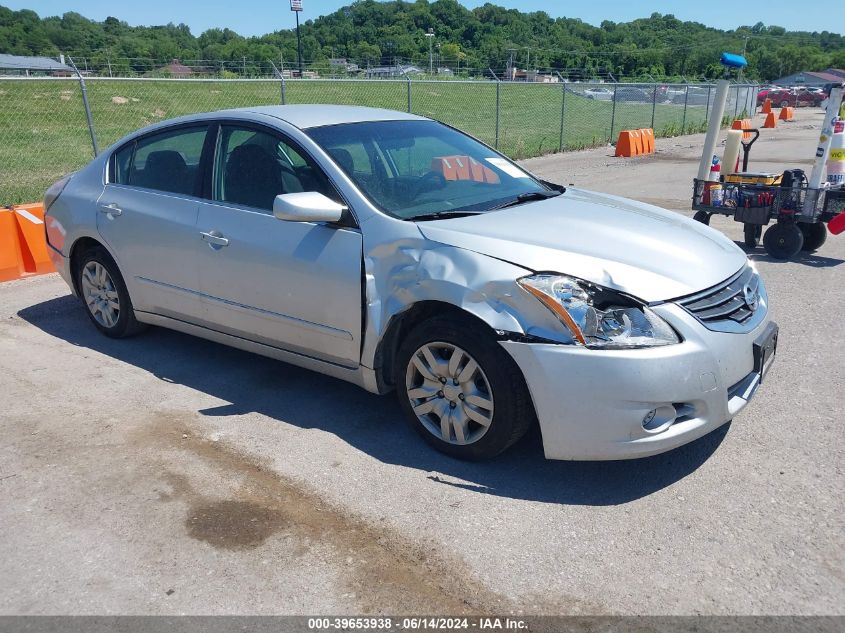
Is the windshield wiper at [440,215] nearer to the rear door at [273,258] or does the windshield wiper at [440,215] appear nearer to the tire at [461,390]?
the rear door at [273,258]

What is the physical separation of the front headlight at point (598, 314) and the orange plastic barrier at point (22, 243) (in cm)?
570

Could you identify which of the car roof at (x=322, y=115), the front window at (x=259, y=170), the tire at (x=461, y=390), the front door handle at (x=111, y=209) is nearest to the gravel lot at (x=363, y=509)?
the tire at (x=461, y=390)

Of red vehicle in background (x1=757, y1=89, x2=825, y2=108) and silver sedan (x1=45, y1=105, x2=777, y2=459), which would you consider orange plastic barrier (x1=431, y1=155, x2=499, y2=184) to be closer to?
silver sedan (x1=45, y1=105, x2=777, y2=459)

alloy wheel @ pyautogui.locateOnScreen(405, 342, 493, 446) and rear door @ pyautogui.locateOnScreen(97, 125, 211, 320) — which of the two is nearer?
alloy wheel @ pyautogui.locateOnScreen(405, 342, 493, 446)

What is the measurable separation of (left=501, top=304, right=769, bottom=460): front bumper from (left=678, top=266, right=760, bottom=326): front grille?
0.09m

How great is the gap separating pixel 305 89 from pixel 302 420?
28.2m

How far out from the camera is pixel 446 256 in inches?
139

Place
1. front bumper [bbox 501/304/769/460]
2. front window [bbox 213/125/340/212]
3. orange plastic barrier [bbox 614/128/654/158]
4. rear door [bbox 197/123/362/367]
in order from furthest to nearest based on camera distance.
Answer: orange plastic barrier [bbox 614/128/654/158] → front window [bbox 213/125/340/212] → rear door [bbox 197/123/362/367] → front bumper [bbox 501/304/769/460]

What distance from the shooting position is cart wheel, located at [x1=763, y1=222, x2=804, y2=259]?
7.74 metres

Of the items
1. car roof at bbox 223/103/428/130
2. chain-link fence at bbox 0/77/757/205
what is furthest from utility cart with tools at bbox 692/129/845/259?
chain-link fence at bbox 0/77/757/205

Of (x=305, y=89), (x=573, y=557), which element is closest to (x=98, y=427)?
(x=573, y=557)

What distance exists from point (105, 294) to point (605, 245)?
3.71 m

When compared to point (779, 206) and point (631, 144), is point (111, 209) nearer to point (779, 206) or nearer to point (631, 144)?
point (779, 206)

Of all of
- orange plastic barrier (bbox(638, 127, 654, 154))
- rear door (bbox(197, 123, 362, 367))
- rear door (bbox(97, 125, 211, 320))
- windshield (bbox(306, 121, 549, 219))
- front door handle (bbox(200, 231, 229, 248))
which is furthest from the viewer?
orange plastic barrier (bbox(638, 127, 654, 154))
